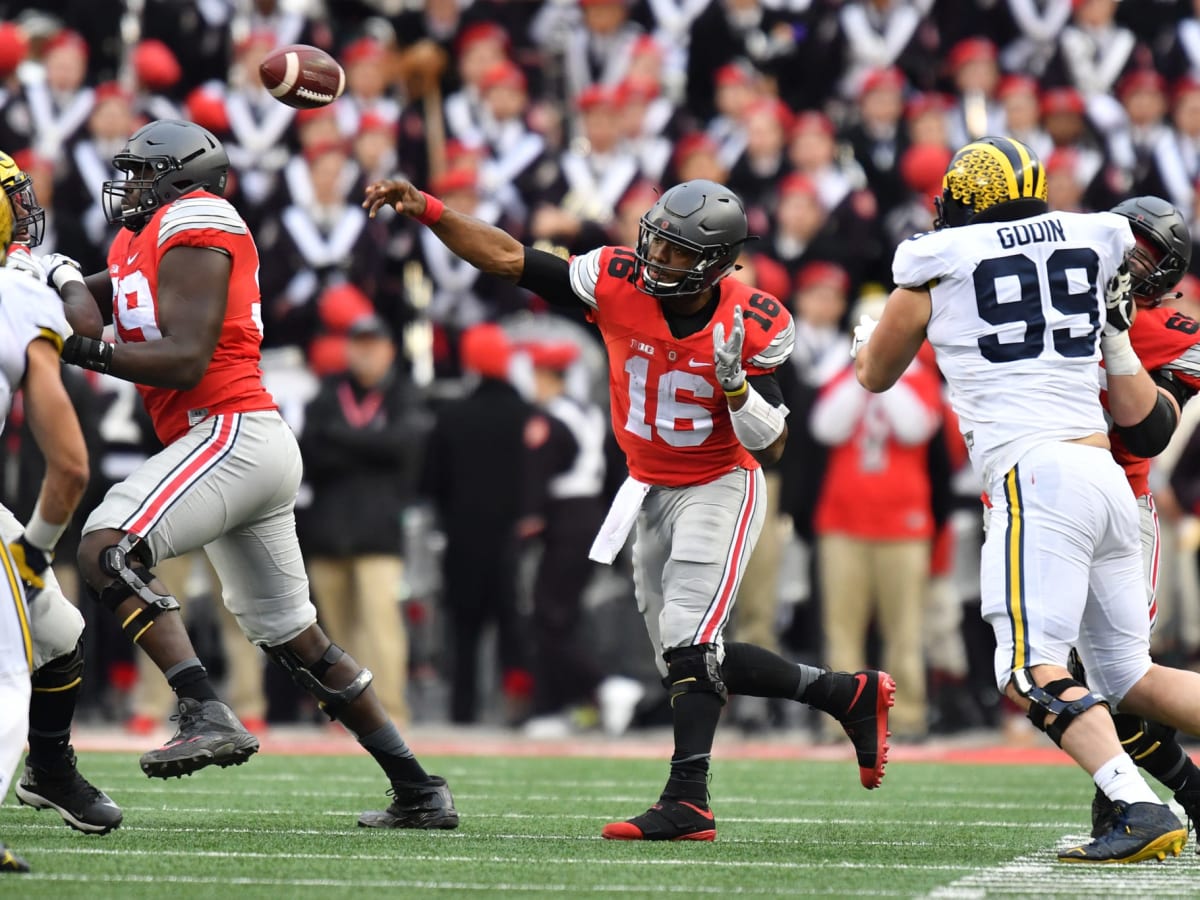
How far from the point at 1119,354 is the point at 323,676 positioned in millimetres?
2594

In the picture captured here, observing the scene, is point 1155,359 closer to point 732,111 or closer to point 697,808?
point 697,808

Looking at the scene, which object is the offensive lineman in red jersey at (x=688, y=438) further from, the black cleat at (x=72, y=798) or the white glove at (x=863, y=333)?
the black cleat at (x=72, y=798)

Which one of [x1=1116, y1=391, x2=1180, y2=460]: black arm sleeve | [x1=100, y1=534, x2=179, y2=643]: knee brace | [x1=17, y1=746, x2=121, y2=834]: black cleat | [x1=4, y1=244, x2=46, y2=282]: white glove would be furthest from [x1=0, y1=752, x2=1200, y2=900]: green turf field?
[x1=4, y1=244, x2=46, y2=282]: white glove

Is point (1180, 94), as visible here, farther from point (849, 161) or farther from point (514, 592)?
point (514, 592)

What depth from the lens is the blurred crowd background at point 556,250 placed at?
10883mm

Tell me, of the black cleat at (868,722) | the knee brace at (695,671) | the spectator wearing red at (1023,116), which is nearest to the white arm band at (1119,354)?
the black cleat at (868,722)

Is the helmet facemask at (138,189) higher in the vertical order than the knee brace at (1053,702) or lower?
higher

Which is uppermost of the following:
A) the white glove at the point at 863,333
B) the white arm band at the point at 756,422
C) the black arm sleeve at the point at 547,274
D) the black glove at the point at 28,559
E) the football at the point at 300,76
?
the football at the point at 300,76

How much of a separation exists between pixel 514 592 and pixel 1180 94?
5856mm

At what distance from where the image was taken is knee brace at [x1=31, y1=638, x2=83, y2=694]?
599cm

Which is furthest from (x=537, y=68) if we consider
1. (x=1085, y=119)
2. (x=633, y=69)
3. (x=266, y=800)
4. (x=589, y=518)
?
(x=266, y=800)

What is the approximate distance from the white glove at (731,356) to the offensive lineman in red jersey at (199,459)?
135 cm

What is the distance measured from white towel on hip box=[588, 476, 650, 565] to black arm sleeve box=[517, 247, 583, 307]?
64cm

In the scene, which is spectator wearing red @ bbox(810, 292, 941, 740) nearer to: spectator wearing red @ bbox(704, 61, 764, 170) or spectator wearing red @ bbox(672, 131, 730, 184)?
spectator wearing red @ bbox(672, 131, 730, 184)
